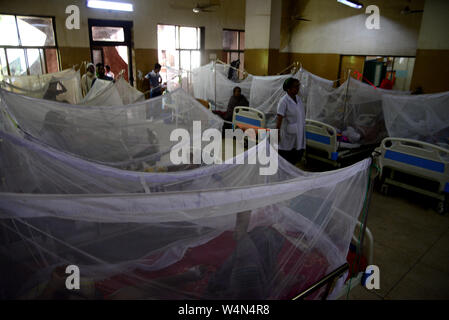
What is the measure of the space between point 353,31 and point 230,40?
15.4 feet

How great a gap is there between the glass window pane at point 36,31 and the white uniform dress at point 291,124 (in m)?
6.56

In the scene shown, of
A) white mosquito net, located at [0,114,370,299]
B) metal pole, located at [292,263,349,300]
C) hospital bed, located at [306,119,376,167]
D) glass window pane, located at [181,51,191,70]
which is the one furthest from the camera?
glass window pane, located at [181,51,191,70]

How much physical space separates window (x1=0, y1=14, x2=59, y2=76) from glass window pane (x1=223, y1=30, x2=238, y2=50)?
5.35m

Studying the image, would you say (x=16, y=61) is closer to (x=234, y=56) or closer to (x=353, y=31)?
(x=234, y=56)

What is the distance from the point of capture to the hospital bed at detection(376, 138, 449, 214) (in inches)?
128

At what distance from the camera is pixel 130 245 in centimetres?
143

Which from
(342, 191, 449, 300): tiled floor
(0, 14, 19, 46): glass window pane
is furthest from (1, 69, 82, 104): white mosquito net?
(342, 191, 449, 300): tiled floor

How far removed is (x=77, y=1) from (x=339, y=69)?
669cm

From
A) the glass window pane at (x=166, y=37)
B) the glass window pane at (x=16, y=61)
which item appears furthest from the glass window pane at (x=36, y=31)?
the glass window pane at (x=166, y=37)

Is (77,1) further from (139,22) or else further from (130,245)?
(130,245)

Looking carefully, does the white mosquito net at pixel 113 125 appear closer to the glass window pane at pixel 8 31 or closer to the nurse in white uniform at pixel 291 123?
the nurse in white uniform at pixel 291 123

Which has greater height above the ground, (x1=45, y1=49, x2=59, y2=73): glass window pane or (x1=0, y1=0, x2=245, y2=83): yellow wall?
(x1=0, y1=0, x2=245, y2=83): yellow wall

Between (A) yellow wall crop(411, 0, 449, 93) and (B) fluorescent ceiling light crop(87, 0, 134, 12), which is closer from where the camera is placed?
(A) yellow wall crop(411, 0, 449, 93)

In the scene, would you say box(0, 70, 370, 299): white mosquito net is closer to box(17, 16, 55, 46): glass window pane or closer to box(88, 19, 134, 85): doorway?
box(17, 16, 55, 46): glass window pane
